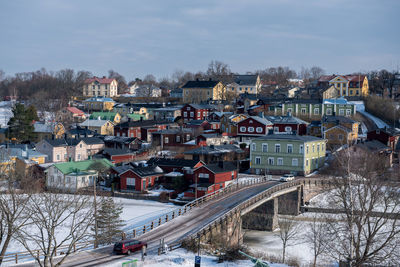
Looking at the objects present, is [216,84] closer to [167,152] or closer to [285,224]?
[167,152]

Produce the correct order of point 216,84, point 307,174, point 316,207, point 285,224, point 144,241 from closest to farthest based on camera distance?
point 144,241 < point 285,224 < point 316,207 < point 307,174 < point 216,84

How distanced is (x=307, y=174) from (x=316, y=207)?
644 cm

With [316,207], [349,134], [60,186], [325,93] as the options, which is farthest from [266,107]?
[60,186]

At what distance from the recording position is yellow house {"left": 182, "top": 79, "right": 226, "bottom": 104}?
10744cm

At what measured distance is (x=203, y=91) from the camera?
355ft

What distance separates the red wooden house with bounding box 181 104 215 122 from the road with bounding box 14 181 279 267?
44.3m

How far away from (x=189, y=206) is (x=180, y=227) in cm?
620

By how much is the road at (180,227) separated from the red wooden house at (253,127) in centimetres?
2238

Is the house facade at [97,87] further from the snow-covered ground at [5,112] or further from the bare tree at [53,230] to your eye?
the bare tree at [53,230]

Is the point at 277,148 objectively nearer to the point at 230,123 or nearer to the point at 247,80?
the point at 230,123

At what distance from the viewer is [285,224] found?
128 feet

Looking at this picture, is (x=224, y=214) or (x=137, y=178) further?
(x=137, y=178)

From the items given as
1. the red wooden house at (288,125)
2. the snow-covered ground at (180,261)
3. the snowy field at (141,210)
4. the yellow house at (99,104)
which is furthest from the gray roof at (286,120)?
the yellow house at (99,104)

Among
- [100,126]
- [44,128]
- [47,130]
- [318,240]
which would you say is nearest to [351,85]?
[100,126]
